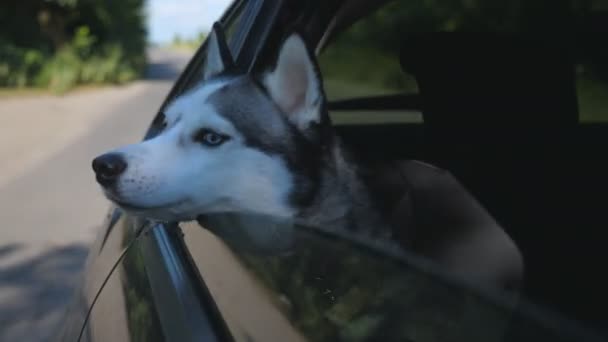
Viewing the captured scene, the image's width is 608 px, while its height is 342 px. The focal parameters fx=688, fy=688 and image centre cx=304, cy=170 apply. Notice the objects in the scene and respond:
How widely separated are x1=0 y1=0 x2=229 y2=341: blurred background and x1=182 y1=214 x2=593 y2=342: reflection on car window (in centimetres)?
195

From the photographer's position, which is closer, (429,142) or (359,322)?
(359,322)

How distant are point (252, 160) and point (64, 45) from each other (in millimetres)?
25501

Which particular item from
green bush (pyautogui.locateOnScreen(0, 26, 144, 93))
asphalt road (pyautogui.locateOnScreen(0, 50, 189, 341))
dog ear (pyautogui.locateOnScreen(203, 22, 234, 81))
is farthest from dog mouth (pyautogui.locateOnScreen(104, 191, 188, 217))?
green bush (pyautogui.locateOnScreen(0, 26, 144, 93))

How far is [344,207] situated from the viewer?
178 centimetres

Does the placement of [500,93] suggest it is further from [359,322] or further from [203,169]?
[359,322]

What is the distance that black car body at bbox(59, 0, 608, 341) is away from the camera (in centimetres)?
149

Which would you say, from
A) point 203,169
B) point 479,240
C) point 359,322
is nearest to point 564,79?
point 479,240

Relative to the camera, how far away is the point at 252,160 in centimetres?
179

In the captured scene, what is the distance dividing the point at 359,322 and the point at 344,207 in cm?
69

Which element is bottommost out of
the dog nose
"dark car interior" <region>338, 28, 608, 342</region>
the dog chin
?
"dark car interior" <region>338, 28, 608, 342</region>

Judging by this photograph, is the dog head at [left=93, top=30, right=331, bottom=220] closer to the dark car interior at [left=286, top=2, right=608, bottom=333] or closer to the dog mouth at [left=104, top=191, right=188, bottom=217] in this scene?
the dog mouth at [left=104, top=191, right=188, bottom=217]

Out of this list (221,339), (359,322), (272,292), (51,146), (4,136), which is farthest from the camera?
(4,136)

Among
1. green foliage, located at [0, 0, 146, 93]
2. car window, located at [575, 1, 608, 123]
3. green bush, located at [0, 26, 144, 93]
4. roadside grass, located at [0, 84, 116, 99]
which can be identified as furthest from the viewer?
green foliage, located at [0, 0, 146, 93]

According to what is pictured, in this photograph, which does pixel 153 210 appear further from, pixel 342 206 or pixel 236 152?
pixel 342 206
